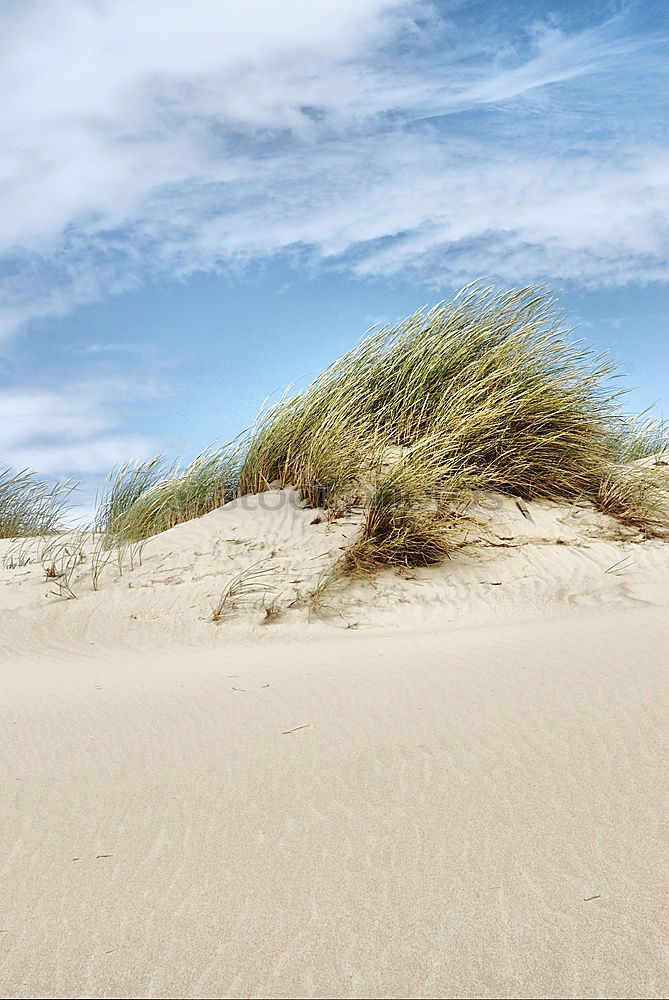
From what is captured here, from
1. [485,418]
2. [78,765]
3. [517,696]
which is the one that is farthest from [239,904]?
[485,418]

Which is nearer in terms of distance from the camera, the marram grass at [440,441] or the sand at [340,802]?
the sand at [340,802]

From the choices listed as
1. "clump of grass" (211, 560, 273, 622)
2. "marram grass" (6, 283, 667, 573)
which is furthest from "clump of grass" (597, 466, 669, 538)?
"clump of grass" (211, 560, 273, 622)

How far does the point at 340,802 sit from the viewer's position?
2590mm

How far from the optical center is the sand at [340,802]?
6.10ft

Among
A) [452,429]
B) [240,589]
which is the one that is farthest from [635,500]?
[240,589]

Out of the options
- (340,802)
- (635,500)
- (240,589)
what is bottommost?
(340,802)

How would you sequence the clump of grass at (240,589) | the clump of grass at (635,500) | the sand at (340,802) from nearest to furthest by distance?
the sand at (340,802) < the clump of grass at (240,589) < the clump of grass at (635,500)

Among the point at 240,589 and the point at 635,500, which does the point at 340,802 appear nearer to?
the point at 240,589

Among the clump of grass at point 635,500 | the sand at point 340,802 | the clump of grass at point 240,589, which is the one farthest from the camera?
the clump of grass at point 635,500

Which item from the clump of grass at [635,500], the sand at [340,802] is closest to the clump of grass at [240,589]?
the sand at [340,802]

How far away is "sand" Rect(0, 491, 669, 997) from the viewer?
1858mm

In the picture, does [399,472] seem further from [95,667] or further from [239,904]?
[239,904]

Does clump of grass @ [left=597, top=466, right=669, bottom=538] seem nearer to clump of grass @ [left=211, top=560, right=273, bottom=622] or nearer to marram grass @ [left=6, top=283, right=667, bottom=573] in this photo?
→ marram grass @ [left=6, top=283, right=667, bottom=573]

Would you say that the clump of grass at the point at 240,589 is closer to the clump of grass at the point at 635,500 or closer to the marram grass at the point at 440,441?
the marram grass at the point at 440,441
